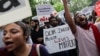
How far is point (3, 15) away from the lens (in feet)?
8.83

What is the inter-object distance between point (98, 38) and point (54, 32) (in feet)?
9.82

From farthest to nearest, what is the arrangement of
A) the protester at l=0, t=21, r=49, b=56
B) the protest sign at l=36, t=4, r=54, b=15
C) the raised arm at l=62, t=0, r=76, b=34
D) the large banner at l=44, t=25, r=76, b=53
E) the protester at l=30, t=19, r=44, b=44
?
the protest sign at l=36, t=4, r=54, b=15, the protester at l=30, t=19, r=44, b=44, the large banner at l=44, t=25, r=76, b=53, the raised arm at l=62, t=0, r=76, b=34, the protester at l=0, t=21, r=49, b=56

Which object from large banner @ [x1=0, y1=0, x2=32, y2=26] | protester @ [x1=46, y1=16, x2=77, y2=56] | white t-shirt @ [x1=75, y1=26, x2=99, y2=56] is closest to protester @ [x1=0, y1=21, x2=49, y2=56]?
large banner @ [x1=0, y1=0, x2=32, y2=26]

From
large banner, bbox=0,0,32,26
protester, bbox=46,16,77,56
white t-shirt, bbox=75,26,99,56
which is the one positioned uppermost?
large banner, bbox=0,0,32,26

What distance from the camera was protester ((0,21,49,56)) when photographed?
288 centimetres

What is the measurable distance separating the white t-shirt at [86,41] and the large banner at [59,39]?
174 centimetres

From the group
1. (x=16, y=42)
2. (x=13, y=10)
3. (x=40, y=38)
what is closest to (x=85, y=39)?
(x=16, y=42)

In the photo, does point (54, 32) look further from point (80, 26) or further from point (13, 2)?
point (13, 2)

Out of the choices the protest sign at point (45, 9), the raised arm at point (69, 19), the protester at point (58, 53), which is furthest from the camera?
the protest sign at point (45, 9)

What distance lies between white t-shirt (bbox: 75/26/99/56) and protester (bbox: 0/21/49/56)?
1.23 m

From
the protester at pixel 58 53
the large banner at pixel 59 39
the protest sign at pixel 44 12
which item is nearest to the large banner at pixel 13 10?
the protester at pixel 58 53

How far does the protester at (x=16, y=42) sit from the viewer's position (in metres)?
2.88

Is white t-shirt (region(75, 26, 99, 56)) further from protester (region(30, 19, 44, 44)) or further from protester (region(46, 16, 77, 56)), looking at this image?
protester (region(30, 19, 44, 44))

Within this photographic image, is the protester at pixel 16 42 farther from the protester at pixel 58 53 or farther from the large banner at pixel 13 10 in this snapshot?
the protester at pixel 58 53
